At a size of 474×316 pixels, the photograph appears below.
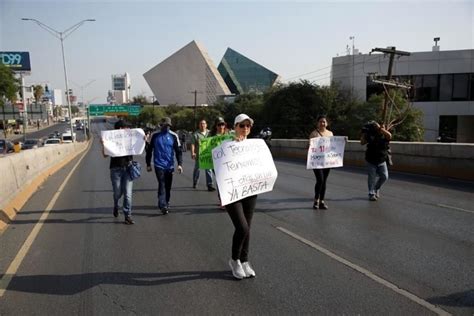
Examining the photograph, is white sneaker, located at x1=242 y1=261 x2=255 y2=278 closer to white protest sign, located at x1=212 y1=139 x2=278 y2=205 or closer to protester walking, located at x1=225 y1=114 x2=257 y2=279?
protester walking, located at x1=225 y1=114 x2=257 y2=279

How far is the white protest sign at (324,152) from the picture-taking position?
29.2 feet

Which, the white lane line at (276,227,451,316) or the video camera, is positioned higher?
the video camera

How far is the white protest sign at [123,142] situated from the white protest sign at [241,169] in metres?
3.36

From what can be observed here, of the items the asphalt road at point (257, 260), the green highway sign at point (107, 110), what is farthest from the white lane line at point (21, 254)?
the green highway sign at point (107, 110)

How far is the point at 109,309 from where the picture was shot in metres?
4.16

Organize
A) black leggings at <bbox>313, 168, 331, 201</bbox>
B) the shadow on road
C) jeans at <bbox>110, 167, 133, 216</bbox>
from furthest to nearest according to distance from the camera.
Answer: black leggings at <bbox>313, 168, 331, 201</bbox>, jeans at <bbox>110, 167, 133, 216</bbox>, the shadow on road

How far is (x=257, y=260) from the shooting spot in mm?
5516

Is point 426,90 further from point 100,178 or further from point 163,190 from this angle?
point 163,190

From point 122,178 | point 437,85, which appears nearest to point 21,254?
point 122,178

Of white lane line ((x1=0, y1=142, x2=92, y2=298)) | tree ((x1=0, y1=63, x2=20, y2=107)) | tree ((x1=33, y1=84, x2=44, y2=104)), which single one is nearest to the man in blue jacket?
white lane line ((x1=0, y1=142, x2=92, y2=298))

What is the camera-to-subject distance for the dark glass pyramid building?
141m

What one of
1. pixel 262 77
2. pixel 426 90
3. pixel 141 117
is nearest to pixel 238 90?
pixel 262 77

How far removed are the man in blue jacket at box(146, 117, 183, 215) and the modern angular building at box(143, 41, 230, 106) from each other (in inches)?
5088

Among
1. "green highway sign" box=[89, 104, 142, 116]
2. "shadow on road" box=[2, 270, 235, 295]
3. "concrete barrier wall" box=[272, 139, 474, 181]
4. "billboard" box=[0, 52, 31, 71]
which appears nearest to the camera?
"shadow on road" box=[2, 270, 235, 295]
